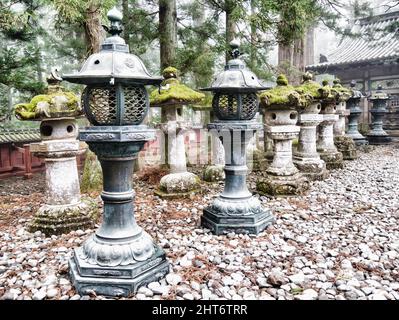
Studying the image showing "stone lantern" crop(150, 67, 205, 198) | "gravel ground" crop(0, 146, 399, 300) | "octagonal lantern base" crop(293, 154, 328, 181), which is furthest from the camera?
"octagonal lantern base" crop(293, 154, 328, 181)

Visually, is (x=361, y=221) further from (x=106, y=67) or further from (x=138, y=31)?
(x=138, y=31)

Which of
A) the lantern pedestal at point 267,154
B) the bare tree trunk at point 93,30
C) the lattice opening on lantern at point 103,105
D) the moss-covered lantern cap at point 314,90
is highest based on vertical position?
the bare tree trunk at point 93,30

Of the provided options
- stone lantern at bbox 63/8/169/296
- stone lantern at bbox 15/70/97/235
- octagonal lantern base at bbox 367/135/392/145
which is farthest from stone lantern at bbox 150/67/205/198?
octagonal lantern base at bbox 367/135/392/145

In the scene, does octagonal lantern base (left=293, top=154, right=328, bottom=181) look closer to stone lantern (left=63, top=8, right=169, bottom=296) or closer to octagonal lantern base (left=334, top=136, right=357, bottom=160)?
octagonal lantern base (left=334, top=136, right=357, bottom=160)

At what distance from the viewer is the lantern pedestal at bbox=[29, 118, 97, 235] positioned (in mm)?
3480

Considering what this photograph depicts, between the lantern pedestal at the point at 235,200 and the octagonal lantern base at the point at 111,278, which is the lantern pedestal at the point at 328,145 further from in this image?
the octagonal lantern base at the point at 111,278

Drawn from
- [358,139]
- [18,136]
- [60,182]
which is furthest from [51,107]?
[358,139]

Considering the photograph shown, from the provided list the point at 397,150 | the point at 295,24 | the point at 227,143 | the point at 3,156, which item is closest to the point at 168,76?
the point at 227,143

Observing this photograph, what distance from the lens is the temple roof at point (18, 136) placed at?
316 inches

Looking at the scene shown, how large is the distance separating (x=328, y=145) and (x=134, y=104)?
573 centimetres

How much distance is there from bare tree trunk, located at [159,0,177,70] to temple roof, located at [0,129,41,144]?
4295mm

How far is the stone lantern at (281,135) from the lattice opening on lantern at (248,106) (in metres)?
1.25

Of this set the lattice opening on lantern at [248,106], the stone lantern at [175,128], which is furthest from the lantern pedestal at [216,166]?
the lattice opening on lantern at [248,106]

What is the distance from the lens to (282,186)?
4.78 metres
